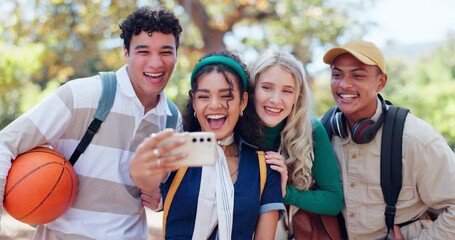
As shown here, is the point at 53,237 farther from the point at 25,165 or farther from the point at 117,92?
the point at 117,92

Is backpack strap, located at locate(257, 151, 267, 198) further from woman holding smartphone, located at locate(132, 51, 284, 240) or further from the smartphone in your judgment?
the smartphone

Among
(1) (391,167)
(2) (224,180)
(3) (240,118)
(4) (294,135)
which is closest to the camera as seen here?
(2) (224,180)

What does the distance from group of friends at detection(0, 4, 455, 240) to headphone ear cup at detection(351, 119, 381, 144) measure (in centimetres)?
7

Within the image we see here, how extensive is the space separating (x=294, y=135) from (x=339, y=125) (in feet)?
1.70

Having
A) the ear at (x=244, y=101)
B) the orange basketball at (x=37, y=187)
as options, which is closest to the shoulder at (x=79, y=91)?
the orange basketball at (x=37, y=187)

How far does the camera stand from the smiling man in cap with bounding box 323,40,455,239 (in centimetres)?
336

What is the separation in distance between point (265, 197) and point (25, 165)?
54.0 inches

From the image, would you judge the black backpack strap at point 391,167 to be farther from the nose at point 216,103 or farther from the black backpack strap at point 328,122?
the nose at point 216,103

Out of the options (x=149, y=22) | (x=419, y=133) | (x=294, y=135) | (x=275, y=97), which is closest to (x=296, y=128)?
(x=294, y=135)

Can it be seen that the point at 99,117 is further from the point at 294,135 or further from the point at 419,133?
the point at 419,133

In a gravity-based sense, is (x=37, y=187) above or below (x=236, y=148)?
below

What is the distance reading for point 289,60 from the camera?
10.8 ft

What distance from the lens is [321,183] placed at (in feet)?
10.9

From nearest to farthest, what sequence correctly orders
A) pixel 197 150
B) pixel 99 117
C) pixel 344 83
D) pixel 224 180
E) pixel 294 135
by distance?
pixel 197 150 < pixel 224 180 < pixel 99 117 < pixel 294 135 < pixel 344 83
